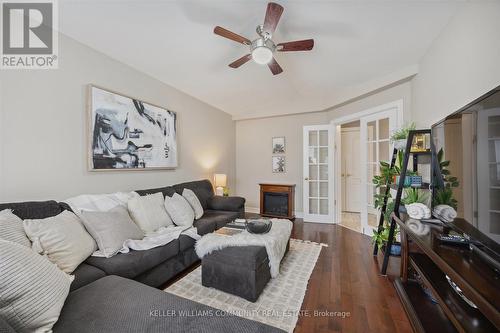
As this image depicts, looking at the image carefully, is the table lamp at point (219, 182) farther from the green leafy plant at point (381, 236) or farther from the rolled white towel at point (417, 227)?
the rolled white towel at point (417, 227)

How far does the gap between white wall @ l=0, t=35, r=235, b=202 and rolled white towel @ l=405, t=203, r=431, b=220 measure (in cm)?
317

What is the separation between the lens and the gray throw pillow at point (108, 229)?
5.77 feet

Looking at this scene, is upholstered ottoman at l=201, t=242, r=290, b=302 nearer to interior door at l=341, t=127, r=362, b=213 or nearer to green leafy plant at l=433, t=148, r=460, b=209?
green leafy plant at l=433, t=148, r=460, b=209

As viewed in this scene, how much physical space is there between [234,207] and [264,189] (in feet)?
4.82

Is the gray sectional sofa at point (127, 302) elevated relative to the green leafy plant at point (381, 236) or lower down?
elevated

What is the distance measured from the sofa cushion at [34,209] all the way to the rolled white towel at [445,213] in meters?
3.05

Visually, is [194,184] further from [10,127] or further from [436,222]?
[436,222]

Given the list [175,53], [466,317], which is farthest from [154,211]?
[466,317]

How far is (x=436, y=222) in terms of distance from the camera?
175 centimetres

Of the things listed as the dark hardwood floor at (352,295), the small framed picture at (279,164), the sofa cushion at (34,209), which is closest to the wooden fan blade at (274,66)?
the dark hardwood floor at (352,295)

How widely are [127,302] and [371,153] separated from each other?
3666mm

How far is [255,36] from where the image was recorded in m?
2.29

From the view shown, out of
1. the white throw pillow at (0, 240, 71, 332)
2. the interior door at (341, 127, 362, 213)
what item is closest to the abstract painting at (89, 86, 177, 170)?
the white throw pillow at (0, 240, 71, 332)

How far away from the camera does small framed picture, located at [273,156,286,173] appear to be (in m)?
5.05
